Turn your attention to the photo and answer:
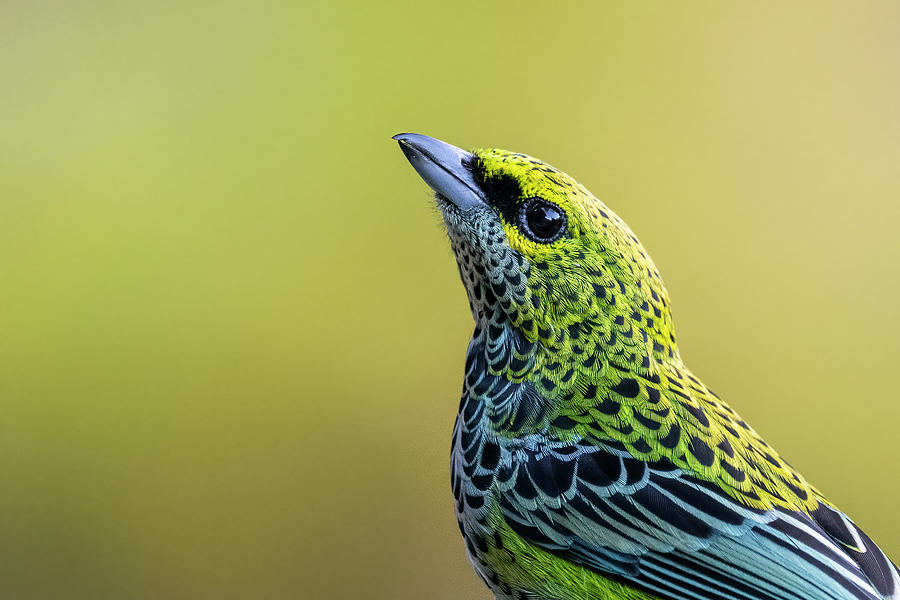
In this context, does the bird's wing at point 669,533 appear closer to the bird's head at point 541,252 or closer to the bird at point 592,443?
the bird at point 592,443

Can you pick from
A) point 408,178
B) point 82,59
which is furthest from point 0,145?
point 408,178

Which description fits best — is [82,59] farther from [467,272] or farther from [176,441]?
[467,272]

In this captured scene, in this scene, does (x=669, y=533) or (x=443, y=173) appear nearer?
(x=669, y=533)

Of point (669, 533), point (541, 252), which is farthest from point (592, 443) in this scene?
point (541, 252)

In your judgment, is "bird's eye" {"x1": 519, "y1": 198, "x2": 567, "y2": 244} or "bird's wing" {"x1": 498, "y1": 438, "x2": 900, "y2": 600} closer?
"bird's wing" {"x1": 498, "y1": 438, "x2": 900, "y2": 600}

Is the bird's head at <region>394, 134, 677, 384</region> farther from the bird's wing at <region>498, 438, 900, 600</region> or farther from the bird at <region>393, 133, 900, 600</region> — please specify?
the bird's wing at <region>498, 438, 900, 600</region>

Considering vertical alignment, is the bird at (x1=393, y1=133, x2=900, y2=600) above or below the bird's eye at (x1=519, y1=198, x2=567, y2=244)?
below

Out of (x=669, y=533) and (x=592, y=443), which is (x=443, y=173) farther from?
(x=669, y=533)

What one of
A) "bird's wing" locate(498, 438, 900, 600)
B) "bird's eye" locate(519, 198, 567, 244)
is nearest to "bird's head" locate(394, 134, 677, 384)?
"bird's eye" locate(519, 198, 567, 244)
